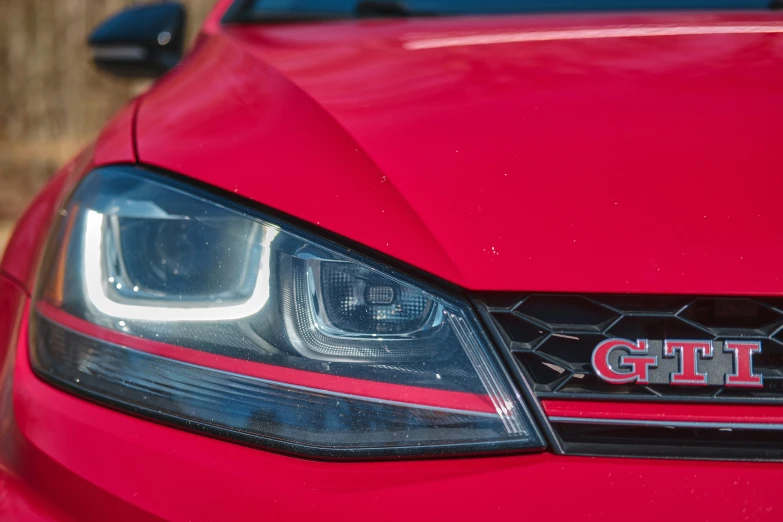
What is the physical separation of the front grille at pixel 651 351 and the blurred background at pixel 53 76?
663 centimetres

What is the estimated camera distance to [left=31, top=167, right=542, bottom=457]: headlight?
1.08 metres

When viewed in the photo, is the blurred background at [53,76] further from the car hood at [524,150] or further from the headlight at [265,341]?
the headlight at [265,341]

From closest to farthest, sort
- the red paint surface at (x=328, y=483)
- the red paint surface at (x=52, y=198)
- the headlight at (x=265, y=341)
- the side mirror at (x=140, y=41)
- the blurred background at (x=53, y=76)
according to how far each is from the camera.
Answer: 1. the red paint surface at (x=328, y=483)
2. the headlight at (x=265, y=341)
3. the red paint surface at (x=52, y=198)
4. the side mirror at (x=140, y=41)
5. the blurred background at (x=53, y=76)

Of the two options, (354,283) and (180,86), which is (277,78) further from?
(354,283)

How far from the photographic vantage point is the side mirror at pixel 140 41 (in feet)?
7.96

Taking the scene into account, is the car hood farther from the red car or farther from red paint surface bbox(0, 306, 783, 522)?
red paint surface bbox(0, 306, 783, 522)

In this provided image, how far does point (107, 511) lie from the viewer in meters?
1.06

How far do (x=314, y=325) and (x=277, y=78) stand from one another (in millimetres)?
521

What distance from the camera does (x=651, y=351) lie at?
105 centimetres

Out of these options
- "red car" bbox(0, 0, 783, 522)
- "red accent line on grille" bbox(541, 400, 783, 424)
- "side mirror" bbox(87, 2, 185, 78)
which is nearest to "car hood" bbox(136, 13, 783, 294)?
"red car" bbox(0, 0, 783, 522)

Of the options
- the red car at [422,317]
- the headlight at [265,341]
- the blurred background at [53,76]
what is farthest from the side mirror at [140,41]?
Result: the blurred background at [53,76]

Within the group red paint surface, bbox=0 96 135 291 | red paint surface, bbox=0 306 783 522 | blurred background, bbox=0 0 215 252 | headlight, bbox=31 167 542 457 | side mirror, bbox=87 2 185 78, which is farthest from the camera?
blurred background, bbox=0 0 215 252

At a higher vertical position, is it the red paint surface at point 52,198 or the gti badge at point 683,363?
the red paint surface at point 52,198

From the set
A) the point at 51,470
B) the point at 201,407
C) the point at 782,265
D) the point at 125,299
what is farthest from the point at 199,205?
the point at 782,265
